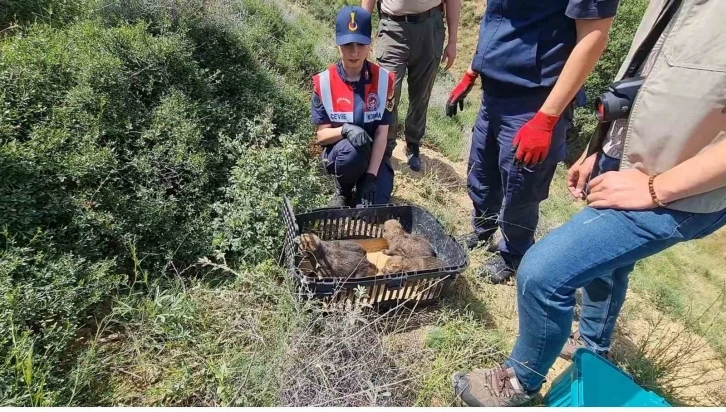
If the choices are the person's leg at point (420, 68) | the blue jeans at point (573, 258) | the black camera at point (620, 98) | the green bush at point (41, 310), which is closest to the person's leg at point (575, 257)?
the blue jeans at point (573, 258)

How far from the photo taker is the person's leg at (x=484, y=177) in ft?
9.44

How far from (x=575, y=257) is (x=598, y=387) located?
60 cm

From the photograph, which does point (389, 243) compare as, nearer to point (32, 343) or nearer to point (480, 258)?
point (480, 258)

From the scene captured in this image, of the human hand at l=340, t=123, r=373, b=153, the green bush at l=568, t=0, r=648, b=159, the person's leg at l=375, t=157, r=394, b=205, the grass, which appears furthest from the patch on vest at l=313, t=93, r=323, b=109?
the green bush at l=568, t=0, r=648, b=159

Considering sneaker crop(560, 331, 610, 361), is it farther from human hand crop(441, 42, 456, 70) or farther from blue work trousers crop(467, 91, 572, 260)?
human hand crop(441, 42, 456, 70)

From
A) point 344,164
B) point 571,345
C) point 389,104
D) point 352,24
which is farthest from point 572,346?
point 352,24

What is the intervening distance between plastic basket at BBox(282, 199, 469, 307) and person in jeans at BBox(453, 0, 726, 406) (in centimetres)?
70

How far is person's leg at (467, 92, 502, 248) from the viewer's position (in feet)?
9.44

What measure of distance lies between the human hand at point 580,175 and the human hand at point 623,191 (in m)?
0.43

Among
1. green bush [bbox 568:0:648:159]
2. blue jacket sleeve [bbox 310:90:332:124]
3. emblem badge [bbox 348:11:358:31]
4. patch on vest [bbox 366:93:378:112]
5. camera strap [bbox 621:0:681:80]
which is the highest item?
camera strap [bbox 621:0:681:80]

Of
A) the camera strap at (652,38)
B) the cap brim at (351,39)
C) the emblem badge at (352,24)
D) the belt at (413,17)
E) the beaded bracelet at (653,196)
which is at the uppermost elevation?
the camera strap at (652,38)

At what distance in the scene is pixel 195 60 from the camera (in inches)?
150

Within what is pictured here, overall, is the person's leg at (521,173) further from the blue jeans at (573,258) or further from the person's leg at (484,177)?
the blue jeans at (573,258)

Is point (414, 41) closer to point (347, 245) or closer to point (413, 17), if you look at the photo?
point (413, 17)
